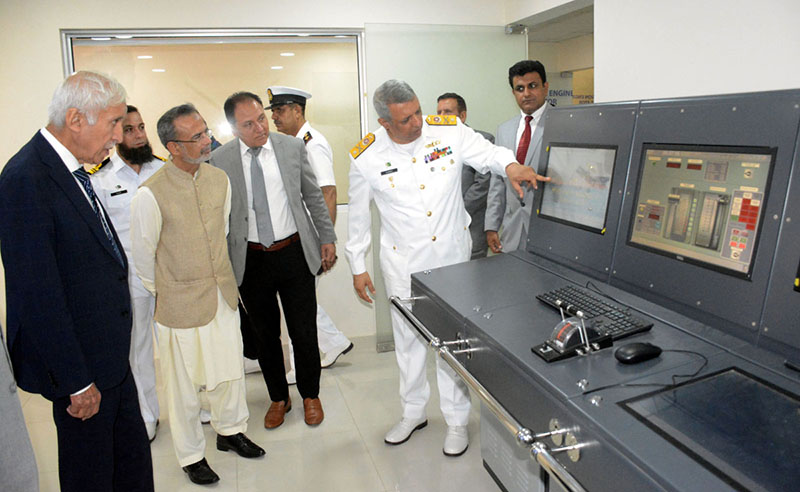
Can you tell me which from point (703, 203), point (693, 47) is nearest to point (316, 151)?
point (693, 47)

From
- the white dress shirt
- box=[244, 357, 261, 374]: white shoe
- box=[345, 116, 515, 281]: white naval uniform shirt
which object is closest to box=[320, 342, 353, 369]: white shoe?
box=[244, 357, 261, 374]: white shoe

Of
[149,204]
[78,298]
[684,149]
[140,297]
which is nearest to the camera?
[684,149]

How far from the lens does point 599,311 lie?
1.48 m

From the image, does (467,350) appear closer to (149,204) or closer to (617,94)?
(149,204)

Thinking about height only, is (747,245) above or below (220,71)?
below

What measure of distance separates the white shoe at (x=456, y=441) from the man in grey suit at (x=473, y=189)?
128 centimetres

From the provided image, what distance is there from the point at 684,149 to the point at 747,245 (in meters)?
0.31

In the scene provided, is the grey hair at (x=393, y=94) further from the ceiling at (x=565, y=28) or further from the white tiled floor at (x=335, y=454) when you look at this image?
the ceiling at (x=565, y=28)

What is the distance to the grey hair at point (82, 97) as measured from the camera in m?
1.71

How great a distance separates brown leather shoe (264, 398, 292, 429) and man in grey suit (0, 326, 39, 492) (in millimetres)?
1417

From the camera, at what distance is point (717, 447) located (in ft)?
3.20

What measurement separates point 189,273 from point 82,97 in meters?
0.87

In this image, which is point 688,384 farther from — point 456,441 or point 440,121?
point 440,121

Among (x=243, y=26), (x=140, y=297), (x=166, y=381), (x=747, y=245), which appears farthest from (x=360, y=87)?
(x=747, y=245)
